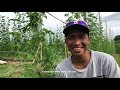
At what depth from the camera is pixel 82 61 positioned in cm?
286

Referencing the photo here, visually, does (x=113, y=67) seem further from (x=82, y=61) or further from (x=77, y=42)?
(x=77, y=42)

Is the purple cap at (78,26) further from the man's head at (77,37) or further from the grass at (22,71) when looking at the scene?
the grass at (22,71)

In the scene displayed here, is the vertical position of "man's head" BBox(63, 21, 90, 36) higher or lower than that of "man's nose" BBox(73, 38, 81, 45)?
higher

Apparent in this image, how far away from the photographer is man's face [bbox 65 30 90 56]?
2930mm

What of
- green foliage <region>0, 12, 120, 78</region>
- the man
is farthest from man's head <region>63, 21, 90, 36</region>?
green foliage <region>0, 12, 120, 78</region>

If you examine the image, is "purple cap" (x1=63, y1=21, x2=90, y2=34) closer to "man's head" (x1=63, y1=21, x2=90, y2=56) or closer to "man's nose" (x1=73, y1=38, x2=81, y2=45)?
"man's head" (x1=63, y1=21, x2=90, y2=56)

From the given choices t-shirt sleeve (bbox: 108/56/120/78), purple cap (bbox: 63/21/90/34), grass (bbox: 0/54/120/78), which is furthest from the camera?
grass (bbox: 0/54/120/78)

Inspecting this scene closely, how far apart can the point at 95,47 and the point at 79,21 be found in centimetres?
38

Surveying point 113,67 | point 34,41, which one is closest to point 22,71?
point 34,41

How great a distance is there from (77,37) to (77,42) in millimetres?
52
